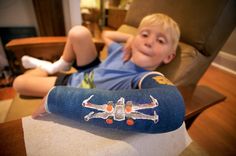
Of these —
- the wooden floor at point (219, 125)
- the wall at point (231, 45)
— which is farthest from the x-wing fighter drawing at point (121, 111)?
the wooden floor at point (219, 125)

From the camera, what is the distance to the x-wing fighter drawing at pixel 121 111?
0.34 m

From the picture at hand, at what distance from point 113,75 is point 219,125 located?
0.96 m

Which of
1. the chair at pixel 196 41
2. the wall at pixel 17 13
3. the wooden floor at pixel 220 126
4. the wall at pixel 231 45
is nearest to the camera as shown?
the chair at pixel 196 41

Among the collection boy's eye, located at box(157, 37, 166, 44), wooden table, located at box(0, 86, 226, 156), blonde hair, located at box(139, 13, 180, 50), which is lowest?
wooden table, located at box(0, 86, 226, 156)

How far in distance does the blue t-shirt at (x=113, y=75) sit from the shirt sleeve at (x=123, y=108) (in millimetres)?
213

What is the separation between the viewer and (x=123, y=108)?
0.34 meters

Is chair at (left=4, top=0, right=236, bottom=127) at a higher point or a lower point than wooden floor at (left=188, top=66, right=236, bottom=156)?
higher

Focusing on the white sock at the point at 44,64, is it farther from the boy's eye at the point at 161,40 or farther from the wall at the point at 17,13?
the wall at the point at 17,13

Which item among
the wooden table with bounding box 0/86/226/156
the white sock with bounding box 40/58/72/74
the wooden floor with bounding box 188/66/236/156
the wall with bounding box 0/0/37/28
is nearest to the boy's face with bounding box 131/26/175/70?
the wooden table with bounding box 0/86/226/156

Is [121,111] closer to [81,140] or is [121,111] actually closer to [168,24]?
[81,140]

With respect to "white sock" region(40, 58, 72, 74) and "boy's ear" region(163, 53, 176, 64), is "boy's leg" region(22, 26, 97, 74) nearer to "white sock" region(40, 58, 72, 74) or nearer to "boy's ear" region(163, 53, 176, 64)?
"white sock" region(40, 58, 72, 74)

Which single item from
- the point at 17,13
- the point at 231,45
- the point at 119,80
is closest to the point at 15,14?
the point at 17,13

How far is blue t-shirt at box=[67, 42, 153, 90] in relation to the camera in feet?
2.09

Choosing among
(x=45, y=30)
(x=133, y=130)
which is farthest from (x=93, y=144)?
(x=45, y=30)
